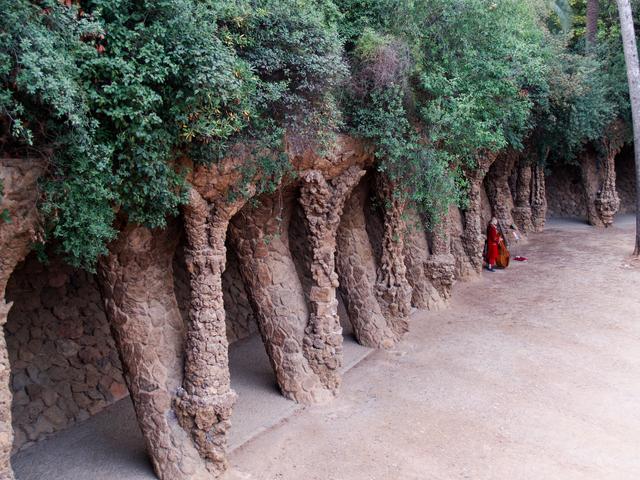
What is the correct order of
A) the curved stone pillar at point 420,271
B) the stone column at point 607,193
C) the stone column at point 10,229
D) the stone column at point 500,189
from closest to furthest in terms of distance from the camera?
the stone column at point 10,229
the curved stone pillar at point 420,271
the stone column at point 500,189
the stone column at point 607,193

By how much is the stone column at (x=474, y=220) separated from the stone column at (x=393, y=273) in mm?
4631

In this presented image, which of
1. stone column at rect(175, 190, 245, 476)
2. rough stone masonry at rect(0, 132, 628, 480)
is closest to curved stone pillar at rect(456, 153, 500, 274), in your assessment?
rough stone masonry at rect(0, 132, 628, 480)

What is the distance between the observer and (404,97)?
365 inches

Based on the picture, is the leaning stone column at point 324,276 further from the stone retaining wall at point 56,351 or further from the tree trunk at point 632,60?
the tree trunk at point 632,60

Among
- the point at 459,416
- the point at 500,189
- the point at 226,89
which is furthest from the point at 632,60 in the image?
the point at 226,89

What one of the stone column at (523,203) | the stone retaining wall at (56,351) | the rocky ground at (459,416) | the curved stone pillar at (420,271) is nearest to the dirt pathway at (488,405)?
the rocky ground at (459,416)

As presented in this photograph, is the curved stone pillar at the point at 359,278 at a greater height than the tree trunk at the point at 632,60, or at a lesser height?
lesser

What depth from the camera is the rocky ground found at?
23.2 feet

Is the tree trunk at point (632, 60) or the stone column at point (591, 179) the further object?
the stone column at point (591, 179)

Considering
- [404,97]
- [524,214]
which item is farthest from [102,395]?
[524,214]

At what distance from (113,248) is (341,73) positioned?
3579mm

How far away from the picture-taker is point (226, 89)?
5598 millimetres

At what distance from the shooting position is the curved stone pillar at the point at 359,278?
35.4 ft

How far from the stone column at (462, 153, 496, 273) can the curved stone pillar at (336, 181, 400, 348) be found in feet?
17.2
